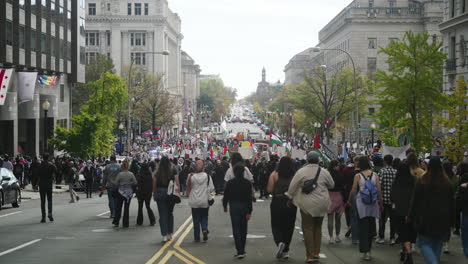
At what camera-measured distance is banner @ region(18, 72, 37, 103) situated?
148 ft

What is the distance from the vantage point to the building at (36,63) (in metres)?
45.5

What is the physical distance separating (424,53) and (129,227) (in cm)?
2489

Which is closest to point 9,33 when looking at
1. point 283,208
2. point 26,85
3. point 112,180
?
point 26,85

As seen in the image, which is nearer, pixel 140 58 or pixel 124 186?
pixel 124 186

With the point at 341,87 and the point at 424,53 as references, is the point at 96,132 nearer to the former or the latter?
the point at 424,53

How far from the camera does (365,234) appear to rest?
12891 millimetres

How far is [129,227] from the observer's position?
59.5ft

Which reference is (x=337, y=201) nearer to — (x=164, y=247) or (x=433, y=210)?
(x=164, y=247)

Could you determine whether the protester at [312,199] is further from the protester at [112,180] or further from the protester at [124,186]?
the protester at [112,180]

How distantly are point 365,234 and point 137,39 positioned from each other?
369ft

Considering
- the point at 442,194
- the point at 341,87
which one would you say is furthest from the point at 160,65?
the point at 442,194

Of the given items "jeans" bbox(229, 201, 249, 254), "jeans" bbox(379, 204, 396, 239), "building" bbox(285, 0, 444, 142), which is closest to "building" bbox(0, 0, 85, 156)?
"jeans" bbox(379, 204, 396, 239)

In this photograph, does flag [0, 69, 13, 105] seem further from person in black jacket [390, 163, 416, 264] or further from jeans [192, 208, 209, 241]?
person in black jacket [390, 163, 416, 264]

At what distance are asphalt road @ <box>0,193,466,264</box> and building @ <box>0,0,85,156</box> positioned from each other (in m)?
23.2
